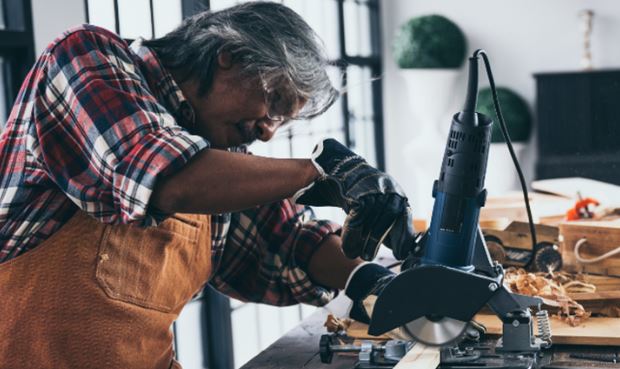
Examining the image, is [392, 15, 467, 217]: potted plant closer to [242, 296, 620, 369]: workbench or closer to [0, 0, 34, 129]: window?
[0, 0, 34, 129]: window

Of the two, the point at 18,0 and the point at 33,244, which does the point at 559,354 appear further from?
the point at 18,0

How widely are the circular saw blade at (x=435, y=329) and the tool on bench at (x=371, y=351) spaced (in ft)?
0.66

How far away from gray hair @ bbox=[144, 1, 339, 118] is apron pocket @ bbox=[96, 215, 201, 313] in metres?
0.28

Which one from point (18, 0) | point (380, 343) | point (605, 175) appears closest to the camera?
point (380, 343)

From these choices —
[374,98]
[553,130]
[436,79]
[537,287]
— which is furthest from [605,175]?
[537,287]

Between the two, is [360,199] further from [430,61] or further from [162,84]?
[430,61]

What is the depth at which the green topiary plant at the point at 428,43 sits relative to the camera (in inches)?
248

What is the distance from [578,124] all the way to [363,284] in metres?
4.60

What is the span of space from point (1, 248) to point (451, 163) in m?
0.75

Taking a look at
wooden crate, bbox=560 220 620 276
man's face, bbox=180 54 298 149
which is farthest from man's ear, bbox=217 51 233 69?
wooden crate, bbox=560 220 620 276

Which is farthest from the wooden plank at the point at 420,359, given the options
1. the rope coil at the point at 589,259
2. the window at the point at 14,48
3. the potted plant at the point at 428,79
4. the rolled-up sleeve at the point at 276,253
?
the potted plant at the point at 428,79

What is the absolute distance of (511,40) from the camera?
655 centimetres

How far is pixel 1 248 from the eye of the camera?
1.45 meters

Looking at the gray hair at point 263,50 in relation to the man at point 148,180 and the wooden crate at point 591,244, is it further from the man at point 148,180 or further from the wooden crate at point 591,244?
the wooden crate at point 591,244
